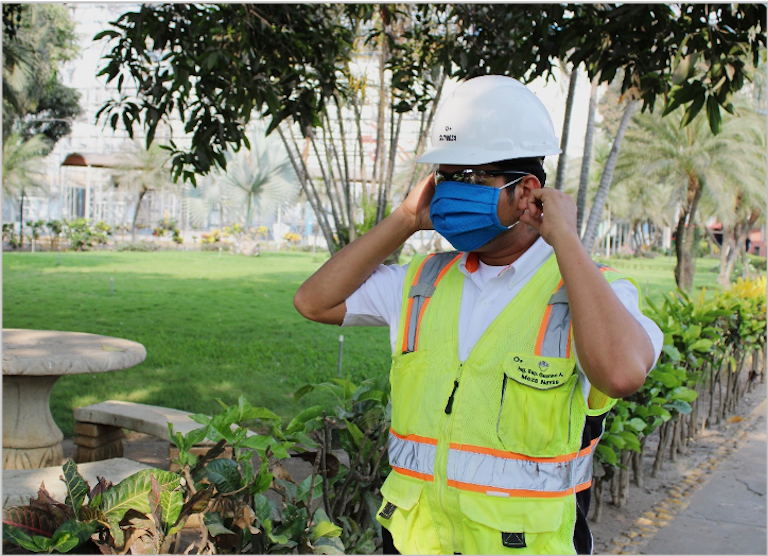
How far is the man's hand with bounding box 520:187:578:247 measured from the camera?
178 cm

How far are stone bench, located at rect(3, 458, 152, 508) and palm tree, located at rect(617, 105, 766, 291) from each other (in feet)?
49.7

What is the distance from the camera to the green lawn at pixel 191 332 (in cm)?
791

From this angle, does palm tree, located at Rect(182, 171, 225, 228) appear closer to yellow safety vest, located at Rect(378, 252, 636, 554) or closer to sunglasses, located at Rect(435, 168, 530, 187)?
sunglasses, located at Rect(435, 168, 530, 187)

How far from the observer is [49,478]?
388 centimetres

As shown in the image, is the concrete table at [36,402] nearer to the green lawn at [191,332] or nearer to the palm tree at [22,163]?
the green lawn at [191,332]

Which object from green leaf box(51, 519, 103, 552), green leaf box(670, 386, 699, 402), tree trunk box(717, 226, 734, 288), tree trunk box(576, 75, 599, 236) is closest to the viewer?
green leaf box(51, 519, 103, 552)

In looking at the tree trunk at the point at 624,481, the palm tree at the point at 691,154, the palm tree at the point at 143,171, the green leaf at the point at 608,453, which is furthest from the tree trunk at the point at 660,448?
the palm tree at the point at 143,171

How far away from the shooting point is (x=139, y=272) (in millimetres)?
21422

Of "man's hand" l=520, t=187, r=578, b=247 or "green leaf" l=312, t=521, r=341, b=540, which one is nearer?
"man's hand" l=520, t=187, r=578, b=247

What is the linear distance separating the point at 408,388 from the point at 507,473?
351 millimetres

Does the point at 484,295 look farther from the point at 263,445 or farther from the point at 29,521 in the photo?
the point at 29,521

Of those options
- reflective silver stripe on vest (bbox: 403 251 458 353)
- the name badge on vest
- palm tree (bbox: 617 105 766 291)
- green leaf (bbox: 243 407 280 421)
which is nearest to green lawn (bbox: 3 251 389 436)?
green leaf (bbox: 243 407 280 421)

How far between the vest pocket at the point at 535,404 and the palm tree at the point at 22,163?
34428 millimetres

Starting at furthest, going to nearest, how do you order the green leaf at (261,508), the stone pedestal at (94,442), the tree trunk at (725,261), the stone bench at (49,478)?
the tree trunk at (725,261) < the stone pedestal at (94,442) < the stone bench at (49,478) < the green leaf at (261,508)
